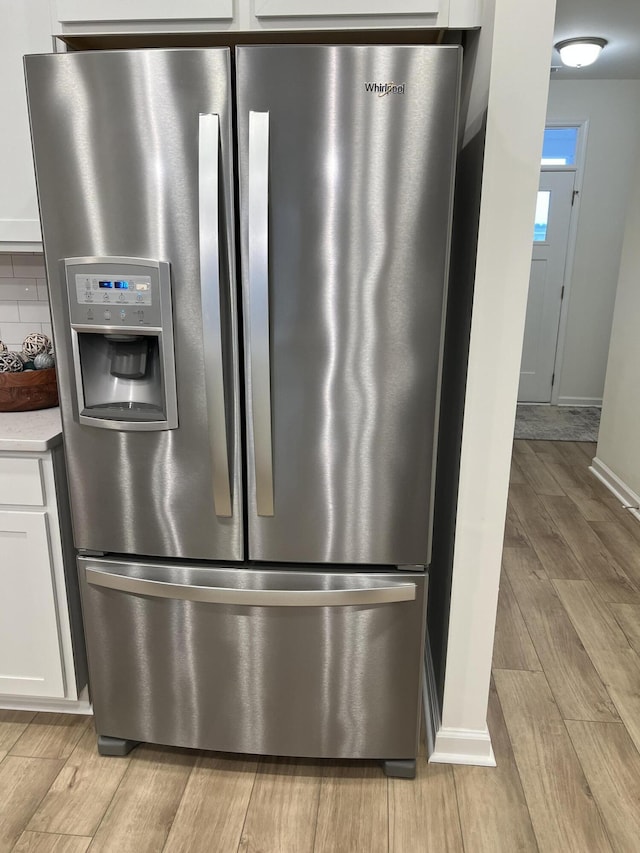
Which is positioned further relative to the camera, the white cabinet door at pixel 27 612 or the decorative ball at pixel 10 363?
the decorative ball at pixel 10 363

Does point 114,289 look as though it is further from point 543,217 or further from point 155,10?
point 543,217

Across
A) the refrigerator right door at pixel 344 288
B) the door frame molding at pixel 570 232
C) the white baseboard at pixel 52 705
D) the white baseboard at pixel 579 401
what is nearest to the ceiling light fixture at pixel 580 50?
the door frame molding at pixel 570 232

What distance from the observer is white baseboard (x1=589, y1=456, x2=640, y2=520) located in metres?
3.69

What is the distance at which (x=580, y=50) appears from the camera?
167 inches

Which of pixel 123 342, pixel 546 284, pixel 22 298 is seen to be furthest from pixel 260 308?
pixel 546 284

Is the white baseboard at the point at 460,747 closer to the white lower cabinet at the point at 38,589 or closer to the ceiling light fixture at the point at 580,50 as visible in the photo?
the white lower cabinet at the point at 38,589

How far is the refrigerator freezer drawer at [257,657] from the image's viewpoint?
1.67 metres

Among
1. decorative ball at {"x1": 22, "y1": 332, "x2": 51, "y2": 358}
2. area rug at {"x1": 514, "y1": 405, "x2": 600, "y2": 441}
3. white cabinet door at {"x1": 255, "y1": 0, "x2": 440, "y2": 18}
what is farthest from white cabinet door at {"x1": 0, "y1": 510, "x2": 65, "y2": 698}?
area rug at {"x1": 514, "y1": 405, "x2": 600, "y2": 441}

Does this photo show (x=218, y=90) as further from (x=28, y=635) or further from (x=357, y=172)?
(x=28, y=635)

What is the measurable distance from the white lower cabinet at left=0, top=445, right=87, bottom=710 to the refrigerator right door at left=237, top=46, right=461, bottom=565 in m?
0.59

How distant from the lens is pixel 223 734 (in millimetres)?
1826

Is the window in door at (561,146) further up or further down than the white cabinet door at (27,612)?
further up

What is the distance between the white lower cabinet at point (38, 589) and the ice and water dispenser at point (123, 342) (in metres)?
0.29

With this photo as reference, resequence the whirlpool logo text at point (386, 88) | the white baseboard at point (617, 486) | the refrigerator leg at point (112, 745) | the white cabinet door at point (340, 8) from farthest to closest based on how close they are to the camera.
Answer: the white baseboard at point (617, 486), the refrigerator leg at point (112, 745), the white cabinet door at point (340, 8), the whirlpool logo text at point (386, 88)
